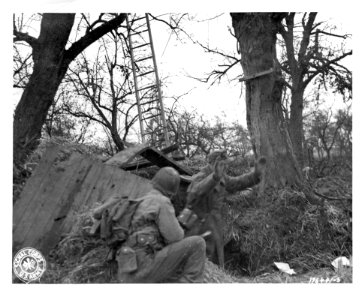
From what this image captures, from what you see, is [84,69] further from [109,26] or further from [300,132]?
[300,132]

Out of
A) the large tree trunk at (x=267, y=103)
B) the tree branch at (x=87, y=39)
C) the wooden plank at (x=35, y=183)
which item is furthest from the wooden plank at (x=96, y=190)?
the large tree trunk at (x=267, y=103)

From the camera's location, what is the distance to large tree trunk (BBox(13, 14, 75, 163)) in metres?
7.22

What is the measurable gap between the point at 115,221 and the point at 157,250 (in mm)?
506

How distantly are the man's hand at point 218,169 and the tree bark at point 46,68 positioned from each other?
2507 millimetres

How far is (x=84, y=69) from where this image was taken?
26.4 feet

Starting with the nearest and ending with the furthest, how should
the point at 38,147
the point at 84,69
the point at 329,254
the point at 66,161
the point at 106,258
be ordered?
the point at 106,258, the point at 329,254, the point at 66,161, the point at 38,147, the point at 84,69

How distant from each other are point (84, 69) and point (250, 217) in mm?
3312

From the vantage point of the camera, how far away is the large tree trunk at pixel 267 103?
7.59 metres

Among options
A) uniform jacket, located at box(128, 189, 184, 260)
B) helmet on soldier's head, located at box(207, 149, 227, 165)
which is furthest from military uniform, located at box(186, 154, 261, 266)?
uniform jacket, located at box(128, 189, 184, 260)

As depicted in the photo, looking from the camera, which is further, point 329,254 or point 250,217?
point 250,217

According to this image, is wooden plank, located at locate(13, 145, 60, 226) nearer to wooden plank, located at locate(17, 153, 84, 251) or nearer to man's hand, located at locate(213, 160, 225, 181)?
wooden plank, located at locate(17, 153, 84, 251)

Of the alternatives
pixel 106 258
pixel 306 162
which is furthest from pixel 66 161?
pixel 306 162

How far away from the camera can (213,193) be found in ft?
21.1

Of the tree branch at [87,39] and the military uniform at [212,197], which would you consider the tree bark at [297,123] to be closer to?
the military uniform at [212,197]
